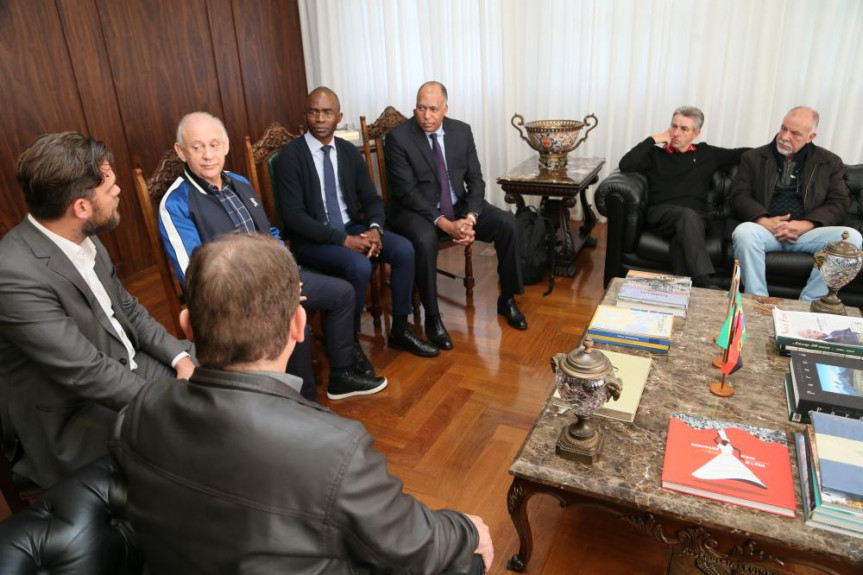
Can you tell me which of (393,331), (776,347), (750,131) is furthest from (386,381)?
(750,131)

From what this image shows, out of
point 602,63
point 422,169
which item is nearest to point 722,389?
point 422,169

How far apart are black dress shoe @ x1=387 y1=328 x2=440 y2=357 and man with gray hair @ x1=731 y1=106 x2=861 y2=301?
5.03 feet

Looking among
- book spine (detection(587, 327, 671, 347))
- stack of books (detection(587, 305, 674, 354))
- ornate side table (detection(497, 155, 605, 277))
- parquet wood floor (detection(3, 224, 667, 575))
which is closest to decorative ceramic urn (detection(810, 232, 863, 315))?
stack of books (detection(587, 305, 674, 354))

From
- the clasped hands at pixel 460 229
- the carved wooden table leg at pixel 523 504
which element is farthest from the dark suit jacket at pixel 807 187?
the carved wooden table leg at pixel 523 504

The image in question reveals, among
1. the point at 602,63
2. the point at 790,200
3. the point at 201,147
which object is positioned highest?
the point at 602,63

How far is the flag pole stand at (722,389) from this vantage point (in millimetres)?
1649

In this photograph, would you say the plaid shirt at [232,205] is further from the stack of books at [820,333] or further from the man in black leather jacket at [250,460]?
the stack of books at [820,333]

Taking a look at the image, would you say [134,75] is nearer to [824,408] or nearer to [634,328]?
[634,328]

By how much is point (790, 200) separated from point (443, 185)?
1.75m

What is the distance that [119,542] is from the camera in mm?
1016

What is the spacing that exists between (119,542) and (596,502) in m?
1.00

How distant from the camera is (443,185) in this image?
10.3 ft

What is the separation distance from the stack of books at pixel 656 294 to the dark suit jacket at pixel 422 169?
102 cm

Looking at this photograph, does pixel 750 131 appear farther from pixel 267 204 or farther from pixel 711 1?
pixel 267 204
